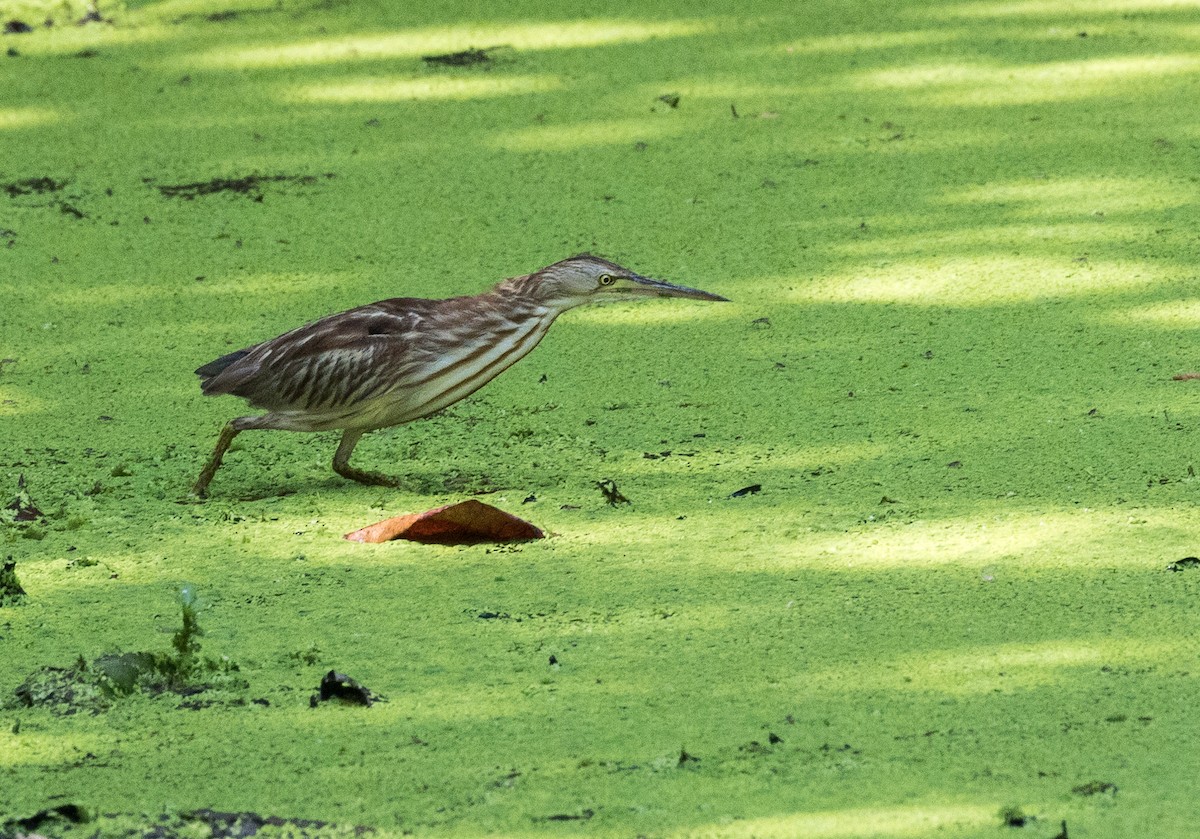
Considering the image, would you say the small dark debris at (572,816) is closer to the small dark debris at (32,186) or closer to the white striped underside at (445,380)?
the white striped underside at (445,380)

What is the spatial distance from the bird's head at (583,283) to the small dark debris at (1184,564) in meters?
0.94

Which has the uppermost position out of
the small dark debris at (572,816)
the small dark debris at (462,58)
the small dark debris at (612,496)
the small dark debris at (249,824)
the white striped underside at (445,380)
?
the small dark debris at (462,58)

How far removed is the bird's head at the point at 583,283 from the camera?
129 inches

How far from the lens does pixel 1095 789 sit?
2.08m

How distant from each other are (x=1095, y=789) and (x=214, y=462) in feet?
5.66

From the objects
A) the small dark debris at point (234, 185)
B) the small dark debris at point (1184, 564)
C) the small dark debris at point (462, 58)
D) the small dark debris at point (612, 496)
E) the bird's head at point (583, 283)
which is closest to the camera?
the small dark debris at point (1184, 564)

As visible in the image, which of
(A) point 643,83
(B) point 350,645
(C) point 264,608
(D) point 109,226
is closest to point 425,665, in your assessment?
(B) point 350,645

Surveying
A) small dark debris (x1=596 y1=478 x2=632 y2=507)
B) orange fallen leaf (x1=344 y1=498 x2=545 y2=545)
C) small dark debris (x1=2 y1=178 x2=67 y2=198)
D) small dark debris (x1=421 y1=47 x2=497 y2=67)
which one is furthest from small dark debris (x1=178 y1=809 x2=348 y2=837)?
small dark debris (x1=421 y1=47 x2=497 y2=67)

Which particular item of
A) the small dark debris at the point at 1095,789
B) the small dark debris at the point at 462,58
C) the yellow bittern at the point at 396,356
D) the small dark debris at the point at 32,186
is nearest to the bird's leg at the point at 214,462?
the yellow bittern at the point at 396,356

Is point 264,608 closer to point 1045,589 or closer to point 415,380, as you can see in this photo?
point 415,380

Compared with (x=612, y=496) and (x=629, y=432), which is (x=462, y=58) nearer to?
(x=629, y=432)

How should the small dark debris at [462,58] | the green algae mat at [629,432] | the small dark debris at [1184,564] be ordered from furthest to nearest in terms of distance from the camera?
1. the small dark debris at [462,58]
2. the small dark debris at [1184,564]
3. the green algae mat at [629,432]

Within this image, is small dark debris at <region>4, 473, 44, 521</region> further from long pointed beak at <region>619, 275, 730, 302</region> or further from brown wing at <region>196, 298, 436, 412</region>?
long pointed beak at <region>619, 275, 730, 302</region>

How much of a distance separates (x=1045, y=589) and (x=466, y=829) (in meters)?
1.02
